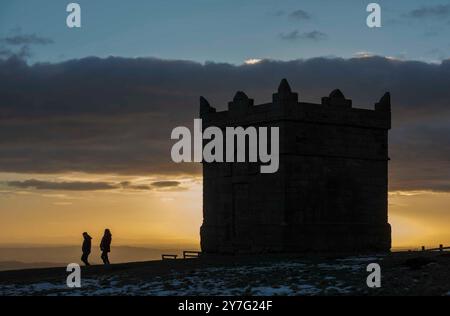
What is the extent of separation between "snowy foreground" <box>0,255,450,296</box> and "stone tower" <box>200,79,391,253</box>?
16.4ft

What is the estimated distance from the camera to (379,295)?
2172 cm

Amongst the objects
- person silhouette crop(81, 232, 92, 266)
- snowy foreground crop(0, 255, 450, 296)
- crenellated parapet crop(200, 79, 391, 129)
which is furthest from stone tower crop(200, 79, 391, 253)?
person silhouette crop(81, 232, 92, 266)

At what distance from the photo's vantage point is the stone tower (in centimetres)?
3659

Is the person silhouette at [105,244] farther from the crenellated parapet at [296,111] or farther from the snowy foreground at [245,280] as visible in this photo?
the crenellated parapet at [296,111]

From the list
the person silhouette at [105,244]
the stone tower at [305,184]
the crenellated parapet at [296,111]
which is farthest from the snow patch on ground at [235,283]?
the crenellated parapet at [296,111]

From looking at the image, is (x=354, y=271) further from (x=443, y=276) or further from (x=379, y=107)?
(x=379, y=107)

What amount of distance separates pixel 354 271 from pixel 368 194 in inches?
538

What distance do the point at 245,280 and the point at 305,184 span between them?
38.2 feet

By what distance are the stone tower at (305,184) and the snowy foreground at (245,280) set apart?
4.99 metres
